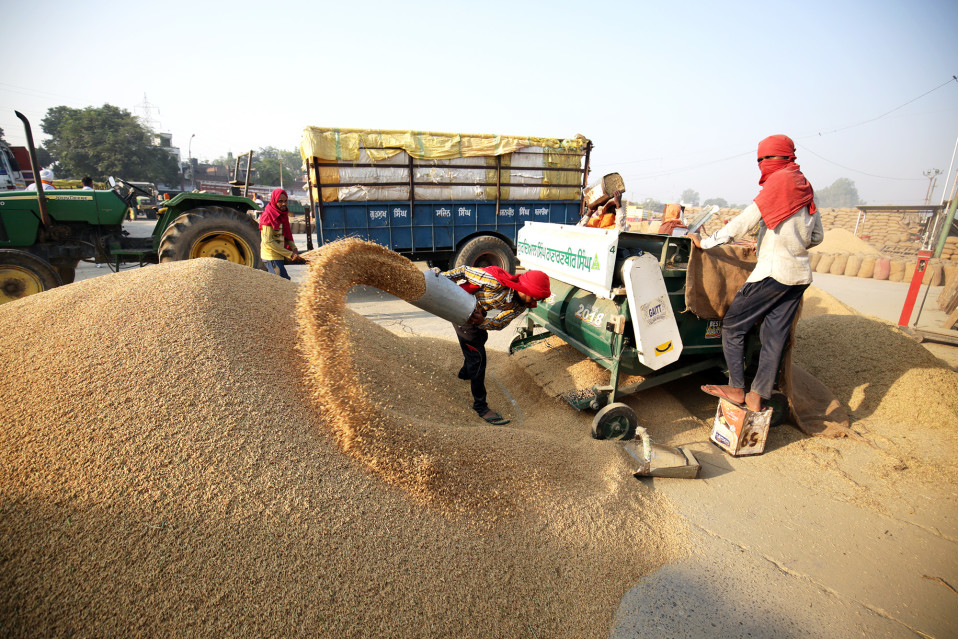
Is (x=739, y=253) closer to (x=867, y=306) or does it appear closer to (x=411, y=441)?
(x=411, y=441)

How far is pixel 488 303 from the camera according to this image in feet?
10.4

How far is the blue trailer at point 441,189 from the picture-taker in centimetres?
610

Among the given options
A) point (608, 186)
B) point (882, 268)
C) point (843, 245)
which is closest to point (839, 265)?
point (882, 268)

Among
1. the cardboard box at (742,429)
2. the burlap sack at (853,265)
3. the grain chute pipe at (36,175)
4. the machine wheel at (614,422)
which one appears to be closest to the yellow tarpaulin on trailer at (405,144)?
the grain chute pipe at (36,175)

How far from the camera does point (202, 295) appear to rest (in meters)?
2.46

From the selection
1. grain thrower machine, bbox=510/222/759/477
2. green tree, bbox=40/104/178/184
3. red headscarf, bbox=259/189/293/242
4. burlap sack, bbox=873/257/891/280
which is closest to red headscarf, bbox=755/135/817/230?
grain thrower machine, bbox=510/222/759/477

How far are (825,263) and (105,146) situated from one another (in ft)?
149

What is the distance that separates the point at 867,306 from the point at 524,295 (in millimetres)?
9415

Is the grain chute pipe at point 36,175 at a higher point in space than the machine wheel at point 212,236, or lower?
higher

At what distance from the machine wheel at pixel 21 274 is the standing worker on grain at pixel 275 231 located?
2.49m

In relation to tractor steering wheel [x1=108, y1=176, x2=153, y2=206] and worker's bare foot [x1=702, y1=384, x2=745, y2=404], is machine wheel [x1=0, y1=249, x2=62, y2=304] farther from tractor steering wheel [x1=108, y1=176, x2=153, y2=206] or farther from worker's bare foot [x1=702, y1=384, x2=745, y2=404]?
worker's bare foot [x1=702, y1=384, x2=745, y2=404]

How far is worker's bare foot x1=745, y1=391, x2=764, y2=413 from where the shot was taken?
3.04 m

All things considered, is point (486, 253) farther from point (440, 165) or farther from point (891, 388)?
point (891, 388)

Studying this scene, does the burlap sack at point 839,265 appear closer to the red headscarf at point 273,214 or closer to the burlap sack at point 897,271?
the burlap sack at point 897,271
